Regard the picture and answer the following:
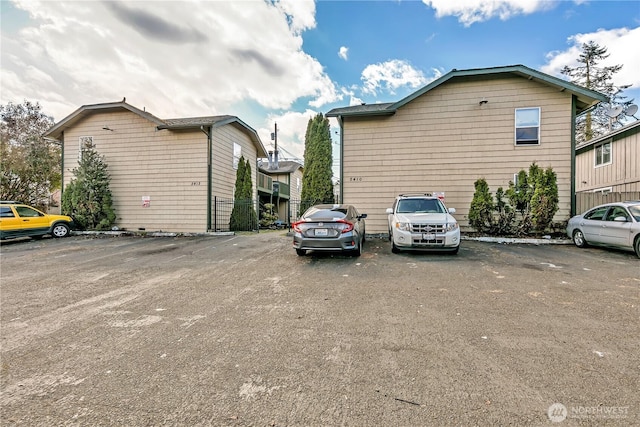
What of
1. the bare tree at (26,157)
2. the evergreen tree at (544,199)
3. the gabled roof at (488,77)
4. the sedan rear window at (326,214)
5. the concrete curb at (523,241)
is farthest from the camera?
the bare tree at (26,157)

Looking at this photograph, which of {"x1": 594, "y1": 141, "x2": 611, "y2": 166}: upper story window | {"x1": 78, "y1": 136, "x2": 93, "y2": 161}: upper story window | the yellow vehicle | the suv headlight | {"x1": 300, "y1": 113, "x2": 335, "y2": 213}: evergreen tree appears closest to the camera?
the suv headlight

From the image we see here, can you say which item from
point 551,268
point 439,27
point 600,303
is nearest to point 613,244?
point 551,268

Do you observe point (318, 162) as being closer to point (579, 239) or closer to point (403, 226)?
point (403, 226)

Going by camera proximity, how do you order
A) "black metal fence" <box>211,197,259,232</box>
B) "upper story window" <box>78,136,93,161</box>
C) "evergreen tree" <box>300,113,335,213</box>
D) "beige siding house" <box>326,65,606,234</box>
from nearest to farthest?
1. "beige siding house" <box>326,65,606,234</box>
2. "black metal fence" <box>211,197,259,232</box>
3. "upper story window" <box>78,136,93,161</box>
4. "evergreen tree" <box>300,113,335,213</box>

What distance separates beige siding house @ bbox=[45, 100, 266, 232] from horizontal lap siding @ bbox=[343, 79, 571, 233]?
22.0 ft

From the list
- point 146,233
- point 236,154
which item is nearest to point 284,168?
point 236,154

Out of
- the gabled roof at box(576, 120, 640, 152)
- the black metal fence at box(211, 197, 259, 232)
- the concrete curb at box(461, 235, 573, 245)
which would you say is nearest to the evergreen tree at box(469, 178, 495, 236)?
the concrete curb at box(461, 235, 573, 245)

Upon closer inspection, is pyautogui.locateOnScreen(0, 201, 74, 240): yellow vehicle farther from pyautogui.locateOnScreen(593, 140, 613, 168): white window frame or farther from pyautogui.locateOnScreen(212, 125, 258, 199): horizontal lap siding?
pyautogui.locateOnScreen(593, 140, 613, 168): white window frame

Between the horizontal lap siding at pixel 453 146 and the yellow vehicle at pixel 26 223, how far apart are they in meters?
12.9

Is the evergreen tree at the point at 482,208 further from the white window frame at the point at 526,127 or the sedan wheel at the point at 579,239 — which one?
the sedan wheel at the point at 579,239

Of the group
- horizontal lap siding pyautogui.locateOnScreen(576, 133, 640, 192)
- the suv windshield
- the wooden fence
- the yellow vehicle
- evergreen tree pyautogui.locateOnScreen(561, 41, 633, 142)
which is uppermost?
evergreen tree pyautogui.locateOnScreen(561, 41, 633, 142)

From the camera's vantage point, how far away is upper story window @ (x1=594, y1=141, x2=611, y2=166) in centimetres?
1602

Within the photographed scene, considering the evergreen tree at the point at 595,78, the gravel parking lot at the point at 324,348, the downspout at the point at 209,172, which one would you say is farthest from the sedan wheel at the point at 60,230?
the evergreen tree at the point at 595,78

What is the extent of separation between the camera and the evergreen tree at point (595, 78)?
2423 centimetres
